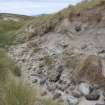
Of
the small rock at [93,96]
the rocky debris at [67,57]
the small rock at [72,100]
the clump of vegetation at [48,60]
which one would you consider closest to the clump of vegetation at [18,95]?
the small rock at [72,100]

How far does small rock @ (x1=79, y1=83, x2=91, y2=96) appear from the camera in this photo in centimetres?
731

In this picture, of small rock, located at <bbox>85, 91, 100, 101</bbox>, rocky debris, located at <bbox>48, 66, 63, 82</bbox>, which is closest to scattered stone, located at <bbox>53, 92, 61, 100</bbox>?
small rock, located at <bbox>85, 91, 100, 101</bbox>

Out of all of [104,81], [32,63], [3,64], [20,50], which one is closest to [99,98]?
[104,81]

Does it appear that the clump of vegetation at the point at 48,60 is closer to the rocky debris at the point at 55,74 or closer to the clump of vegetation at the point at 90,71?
the rocky debris at the point at 55,74

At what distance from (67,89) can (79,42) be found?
9.60 feet

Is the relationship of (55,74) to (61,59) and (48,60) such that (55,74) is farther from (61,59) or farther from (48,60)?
(48,60)

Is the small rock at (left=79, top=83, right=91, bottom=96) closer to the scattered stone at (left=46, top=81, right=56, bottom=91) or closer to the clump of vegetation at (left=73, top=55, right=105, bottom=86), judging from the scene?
the clump of vegetation at (left=73, top=55, right=105, bottom=86)

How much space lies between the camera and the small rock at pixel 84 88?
731cm

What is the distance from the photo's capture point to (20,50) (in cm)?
1185

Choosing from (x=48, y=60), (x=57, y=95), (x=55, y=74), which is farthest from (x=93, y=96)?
(x=48, y=60)

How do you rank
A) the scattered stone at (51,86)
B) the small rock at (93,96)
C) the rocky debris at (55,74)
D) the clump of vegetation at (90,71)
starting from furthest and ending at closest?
the rocky debris at (55,74) → the scattered stone at (51,86) → the clump of vegetation at (90,71) → the small rock at (93,96)

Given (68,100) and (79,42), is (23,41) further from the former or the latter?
(68,100)

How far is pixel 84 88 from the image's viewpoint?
295 inches

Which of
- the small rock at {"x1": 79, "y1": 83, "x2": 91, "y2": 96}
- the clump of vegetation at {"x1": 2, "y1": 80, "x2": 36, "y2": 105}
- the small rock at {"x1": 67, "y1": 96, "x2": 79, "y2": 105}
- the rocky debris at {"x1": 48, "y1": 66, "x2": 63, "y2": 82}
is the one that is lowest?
the small rock at {"x1": 67, "y1": 96, "x2": 79, "y2": 105}
